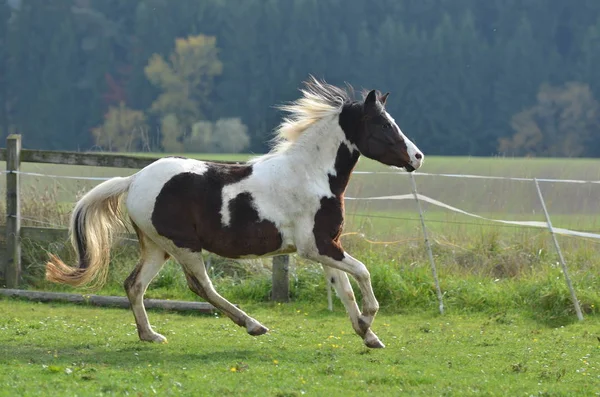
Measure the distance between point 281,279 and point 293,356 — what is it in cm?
375

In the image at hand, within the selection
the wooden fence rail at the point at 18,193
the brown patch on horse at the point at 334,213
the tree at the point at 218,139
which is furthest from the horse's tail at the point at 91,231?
the tree at the point at 218,139

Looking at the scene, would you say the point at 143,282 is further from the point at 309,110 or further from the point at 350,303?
the point at 309,110

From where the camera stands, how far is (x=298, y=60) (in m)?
56.8

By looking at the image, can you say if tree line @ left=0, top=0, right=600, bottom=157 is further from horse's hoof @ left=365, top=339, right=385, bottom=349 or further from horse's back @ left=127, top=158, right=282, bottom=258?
horse's hoof @ left=365, top=339, right=385, bottom=349

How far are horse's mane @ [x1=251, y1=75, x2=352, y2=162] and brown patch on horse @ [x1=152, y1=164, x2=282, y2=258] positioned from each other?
0.63 metres

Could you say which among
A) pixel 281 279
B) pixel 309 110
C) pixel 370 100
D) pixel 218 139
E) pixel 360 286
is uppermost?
pixel 370 100

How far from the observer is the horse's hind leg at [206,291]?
803 centimetres

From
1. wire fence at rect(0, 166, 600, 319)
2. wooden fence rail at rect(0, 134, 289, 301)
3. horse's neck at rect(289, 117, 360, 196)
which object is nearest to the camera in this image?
horse's neck at rect(289, 117, 360, 196)

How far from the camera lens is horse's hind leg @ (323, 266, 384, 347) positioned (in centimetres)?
804

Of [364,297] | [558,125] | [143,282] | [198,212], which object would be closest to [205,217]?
[198,212]

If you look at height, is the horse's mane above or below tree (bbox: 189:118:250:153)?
above

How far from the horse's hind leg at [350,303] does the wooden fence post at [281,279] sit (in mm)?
2727

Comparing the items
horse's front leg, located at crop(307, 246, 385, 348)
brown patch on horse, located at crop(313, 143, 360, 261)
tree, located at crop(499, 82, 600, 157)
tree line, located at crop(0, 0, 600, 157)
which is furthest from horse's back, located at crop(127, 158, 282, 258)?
tree line, located at crop(0, 0, 600, 157)

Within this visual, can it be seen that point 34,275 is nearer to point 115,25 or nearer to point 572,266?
point 572,266
